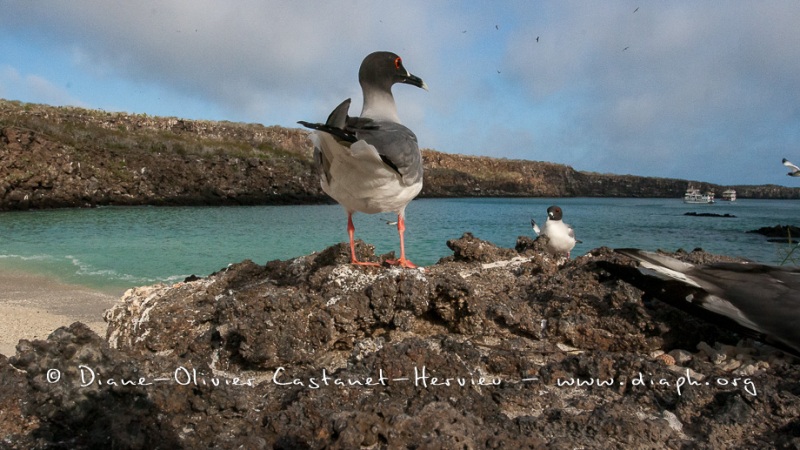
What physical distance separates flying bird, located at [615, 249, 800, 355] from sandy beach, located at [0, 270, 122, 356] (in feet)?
17.8

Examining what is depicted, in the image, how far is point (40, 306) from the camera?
27.1ft

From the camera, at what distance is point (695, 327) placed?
2.86 m

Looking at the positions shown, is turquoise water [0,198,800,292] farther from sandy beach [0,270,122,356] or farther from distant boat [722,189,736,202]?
distant boat [722,189,736,202]

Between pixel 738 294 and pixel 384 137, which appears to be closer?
pixel 738 294

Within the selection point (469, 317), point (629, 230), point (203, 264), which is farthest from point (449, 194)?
point (469, 317)

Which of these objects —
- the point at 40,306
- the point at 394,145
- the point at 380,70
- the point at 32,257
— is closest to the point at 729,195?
the point at 32,257

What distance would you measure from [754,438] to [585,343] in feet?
3.12

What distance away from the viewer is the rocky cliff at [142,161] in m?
31.6

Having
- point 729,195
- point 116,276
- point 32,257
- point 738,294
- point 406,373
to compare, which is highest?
point 738,294

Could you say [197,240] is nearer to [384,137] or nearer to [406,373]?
[384,137]

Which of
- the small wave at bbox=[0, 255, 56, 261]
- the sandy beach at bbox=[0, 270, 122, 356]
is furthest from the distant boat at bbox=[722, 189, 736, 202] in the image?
the sandy beach at bbox=[0, 270, 122, 356]

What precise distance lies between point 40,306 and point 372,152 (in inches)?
300

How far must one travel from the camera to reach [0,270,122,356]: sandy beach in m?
6.16

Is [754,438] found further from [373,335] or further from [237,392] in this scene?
[237,392]
